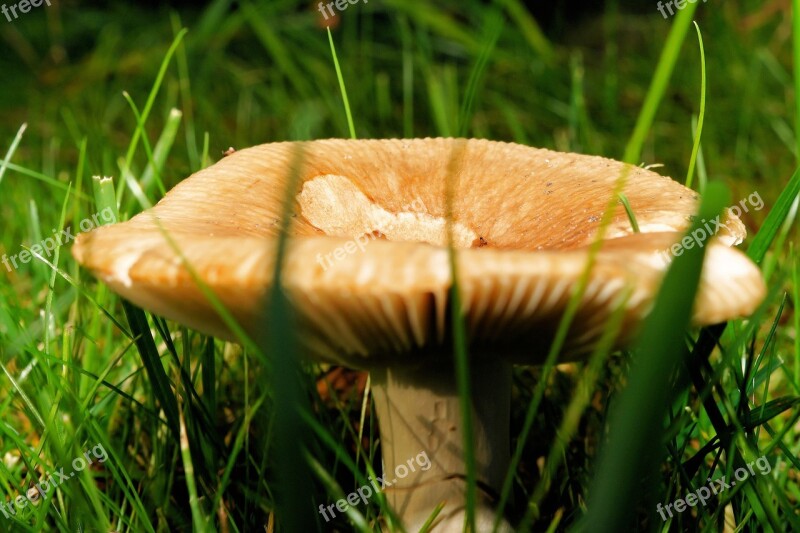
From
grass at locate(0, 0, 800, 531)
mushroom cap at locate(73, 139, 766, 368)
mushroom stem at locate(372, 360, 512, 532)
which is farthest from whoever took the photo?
mushroom stem at locate(372, 360, 512, 532)

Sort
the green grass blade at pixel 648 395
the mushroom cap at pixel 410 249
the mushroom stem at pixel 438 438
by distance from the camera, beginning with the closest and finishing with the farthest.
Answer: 1. the green grass blade at pixel 648 395
2. the mushroom cap at pixel 410 249
3. the mushroom stem at pixel 438 438

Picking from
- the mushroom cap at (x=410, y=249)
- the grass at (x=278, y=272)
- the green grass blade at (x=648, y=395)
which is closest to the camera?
the green grass blade at (x=648, y=395)

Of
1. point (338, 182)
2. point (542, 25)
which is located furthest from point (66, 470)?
point (542, 25)

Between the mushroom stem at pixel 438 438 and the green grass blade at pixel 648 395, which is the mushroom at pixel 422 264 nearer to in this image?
the mushroom stem at pixel 438 438

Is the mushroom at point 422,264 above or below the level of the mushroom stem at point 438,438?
above

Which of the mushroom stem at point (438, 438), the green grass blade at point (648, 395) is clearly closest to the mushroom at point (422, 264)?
the mushroom stem at point (438, 438)

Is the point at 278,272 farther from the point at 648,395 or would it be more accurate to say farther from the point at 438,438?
the point at 438,438

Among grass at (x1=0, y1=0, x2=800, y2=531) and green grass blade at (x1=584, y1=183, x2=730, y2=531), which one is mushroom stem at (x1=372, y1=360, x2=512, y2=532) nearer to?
grass at (x1=0, y1=0, x2=800, y2=531)

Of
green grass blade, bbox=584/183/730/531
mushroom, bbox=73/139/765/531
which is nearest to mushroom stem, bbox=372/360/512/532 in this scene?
mushroom, bbox=73/139/765/531

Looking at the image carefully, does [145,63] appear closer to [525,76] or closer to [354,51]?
[354,51]
